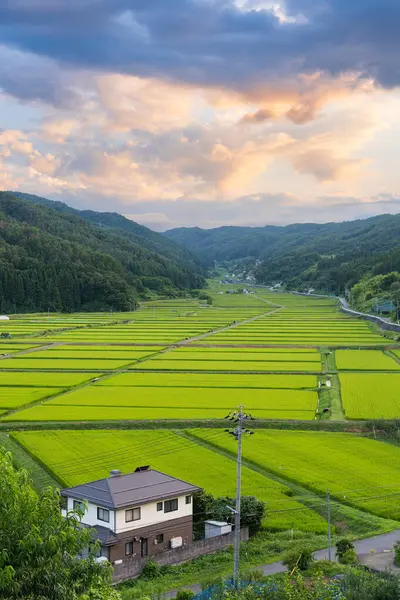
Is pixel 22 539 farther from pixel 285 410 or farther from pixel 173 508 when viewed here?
pixel 285 410

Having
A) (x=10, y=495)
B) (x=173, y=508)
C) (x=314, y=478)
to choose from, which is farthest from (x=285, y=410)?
(x=10, y=495)

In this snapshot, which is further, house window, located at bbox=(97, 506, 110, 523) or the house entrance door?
the house entrance door

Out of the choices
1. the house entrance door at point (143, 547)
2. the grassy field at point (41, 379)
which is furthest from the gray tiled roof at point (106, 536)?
the grassy field at point (41, 379)

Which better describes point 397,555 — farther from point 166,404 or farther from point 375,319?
point 375,319

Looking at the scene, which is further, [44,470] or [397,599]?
[44,470]

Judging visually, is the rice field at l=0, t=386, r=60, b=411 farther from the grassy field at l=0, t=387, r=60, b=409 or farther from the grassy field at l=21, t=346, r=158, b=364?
the grassy field at l=21, t=346, r=158, b=364

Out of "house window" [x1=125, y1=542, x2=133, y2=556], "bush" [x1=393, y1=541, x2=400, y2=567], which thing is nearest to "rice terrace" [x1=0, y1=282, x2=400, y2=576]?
"bush" [x1=393, y1=541, x2=400, y2=567]

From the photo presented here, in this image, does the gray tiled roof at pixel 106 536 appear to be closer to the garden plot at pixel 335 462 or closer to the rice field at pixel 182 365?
the garden plot at pixel 335 462
